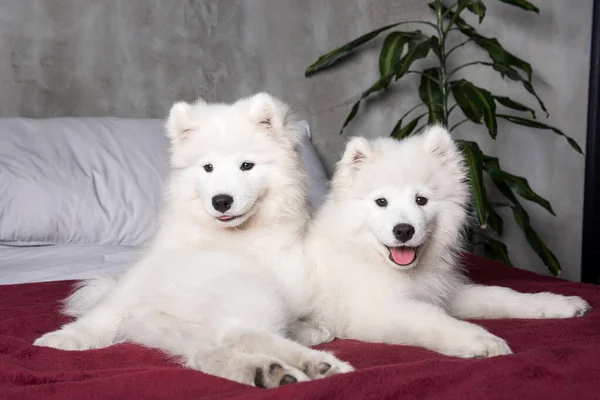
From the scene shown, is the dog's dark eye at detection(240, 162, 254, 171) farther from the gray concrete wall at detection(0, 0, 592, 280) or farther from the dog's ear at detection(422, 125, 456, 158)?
the gray concrete wall at detection(0, 0, 592, 280)

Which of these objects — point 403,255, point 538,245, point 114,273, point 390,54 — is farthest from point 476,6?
point 114,273

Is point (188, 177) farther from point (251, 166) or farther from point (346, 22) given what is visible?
point (346, 22)

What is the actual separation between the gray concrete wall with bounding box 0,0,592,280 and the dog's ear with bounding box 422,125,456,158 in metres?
2.58

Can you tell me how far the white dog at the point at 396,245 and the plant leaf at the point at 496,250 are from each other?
190 centimetres

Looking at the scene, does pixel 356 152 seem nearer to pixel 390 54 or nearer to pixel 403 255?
pixel 403 255

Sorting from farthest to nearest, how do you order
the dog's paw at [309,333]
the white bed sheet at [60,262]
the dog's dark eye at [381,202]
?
the white bed sheet at [60,262], the dog's dark eye at [381,202], the dog's paw at [309,333]

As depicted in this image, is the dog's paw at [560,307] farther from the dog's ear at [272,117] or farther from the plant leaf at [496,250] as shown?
the plant leaf at [496,250]

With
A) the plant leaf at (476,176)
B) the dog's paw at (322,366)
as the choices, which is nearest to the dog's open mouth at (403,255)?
the dog's paw at (322,366)

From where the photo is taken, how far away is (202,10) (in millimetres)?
4824

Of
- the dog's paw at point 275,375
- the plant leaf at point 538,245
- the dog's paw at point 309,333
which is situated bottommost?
the plant leaf at point 538,245

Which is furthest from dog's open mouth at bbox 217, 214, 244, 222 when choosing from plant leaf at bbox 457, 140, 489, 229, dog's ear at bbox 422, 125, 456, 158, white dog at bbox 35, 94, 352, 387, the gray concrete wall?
the gray concrete wall

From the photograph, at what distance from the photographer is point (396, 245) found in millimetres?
2150

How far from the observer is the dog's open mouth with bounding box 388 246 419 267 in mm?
2195

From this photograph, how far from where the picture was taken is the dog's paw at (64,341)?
1804 mm
